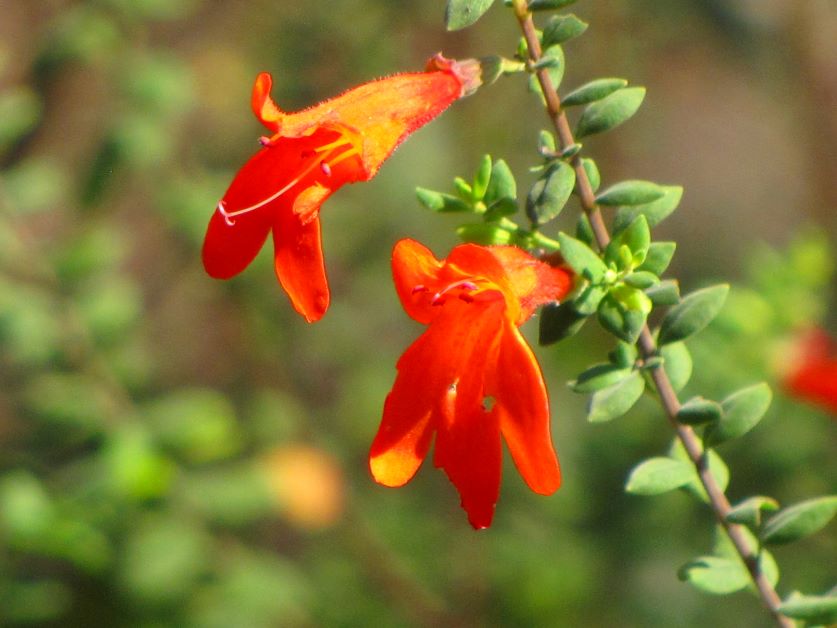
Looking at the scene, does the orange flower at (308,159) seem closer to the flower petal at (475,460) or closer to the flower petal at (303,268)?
the flower petal at (303,268)

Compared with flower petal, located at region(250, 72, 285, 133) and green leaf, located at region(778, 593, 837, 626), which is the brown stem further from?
flower petal, located at region(250, 72, 285, 133)

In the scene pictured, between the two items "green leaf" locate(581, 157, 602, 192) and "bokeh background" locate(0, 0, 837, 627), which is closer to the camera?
"green leaf" locate(581, 157, 602, 192)

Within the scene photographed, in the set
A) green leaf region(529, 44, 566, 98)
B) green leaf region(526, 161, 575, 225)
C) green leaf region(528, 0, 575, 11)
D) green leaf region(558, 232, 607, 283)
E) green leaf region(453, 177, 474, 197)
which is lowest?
green leaf region(558, 232, 607, 283)

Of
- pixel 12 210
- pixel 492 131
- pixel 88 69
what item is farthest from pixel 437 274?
pixel 492 131

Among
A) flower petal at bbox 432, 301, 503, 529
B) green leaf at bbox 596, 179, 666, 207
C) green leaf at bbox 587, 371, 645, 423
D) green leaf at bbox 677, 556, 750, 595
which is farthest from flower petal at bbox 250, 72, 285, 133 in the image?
green leaf at bbox 677, 556, 750, 595

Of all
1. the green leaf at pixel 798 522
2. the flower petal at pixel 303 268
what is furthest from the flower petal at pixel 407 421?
the green leaf at pixel 798 522

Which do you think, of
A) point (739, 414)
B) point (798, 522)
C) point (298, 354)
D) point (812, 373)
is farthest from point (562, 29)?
point (298, 354)

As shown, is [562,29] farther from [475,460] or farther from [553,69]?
[475,460]
